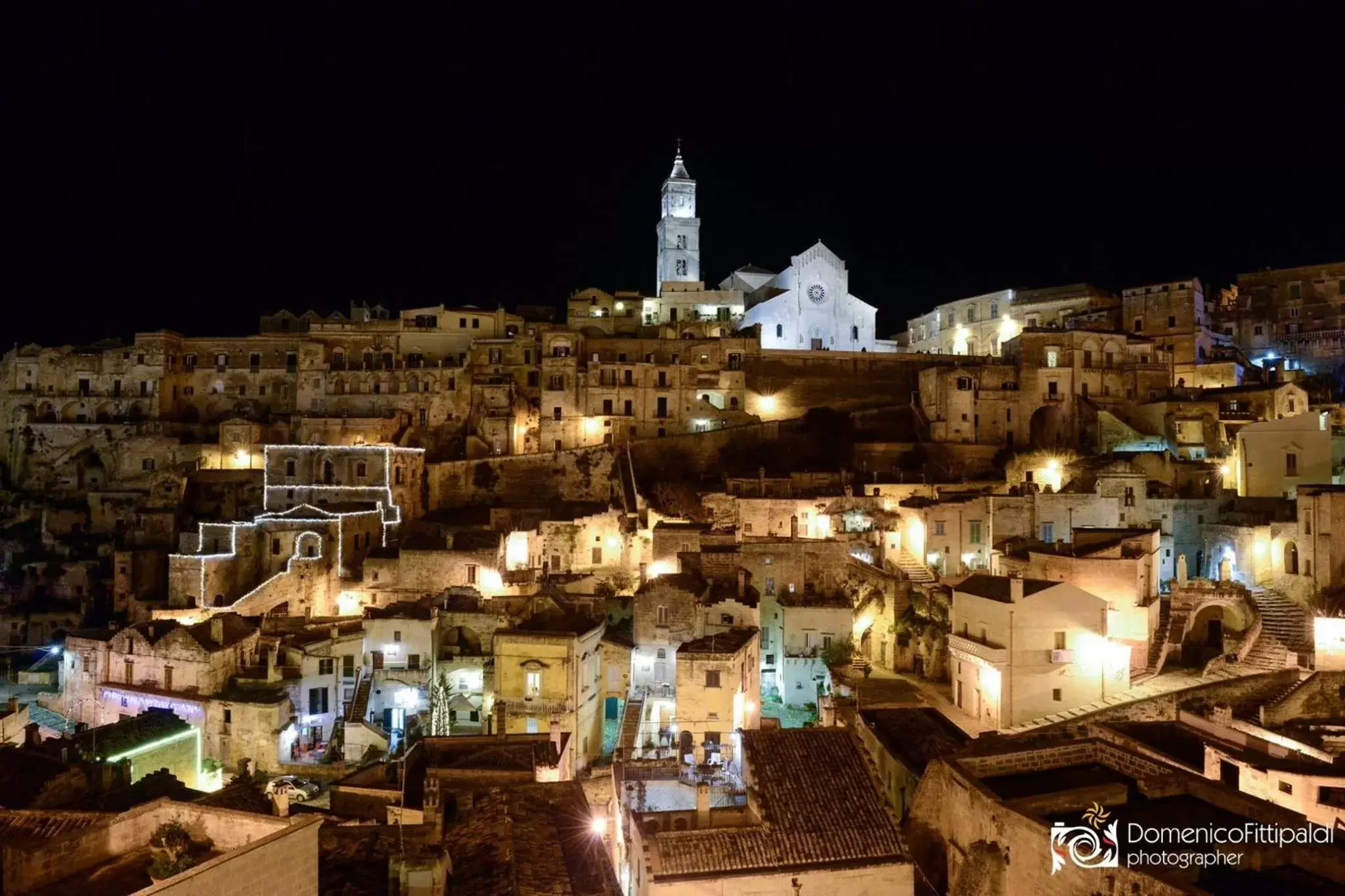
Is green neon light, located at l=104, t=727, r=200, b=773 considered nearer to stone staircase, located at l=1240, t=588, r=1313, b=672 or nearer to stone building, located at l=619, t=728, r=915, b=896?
stone building, located at l=619, t=728, r=915, b=896

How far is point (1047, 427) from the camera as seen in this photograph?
1738 inches

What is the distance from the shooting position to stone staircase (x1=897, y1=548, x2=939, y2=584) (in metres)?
31.7

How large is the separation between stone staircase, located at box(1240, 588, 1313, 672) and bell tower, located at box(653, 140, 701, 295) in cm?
4630

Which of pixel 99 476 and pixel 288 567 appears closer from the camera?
pixel 288 567

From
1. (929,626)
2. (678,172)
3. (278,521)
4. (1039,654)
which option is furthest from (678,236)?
(1039,654)

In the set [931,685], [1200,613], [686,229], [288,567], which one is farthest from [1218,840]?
[686,229]

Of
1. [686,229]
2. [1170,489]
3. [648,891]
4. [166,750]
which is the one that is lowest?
[166,750]

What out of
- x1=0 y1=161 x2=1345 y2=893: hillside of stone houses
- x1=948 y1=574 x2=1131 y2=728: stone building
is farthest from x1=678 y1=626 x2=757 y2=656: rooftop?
x1=948 y1=574 x2=1131 y2=728: stone building

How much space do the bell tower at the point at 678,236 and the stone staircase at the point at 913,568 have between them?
36.5m

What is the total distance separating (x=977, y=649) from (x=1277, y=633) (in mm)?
9215

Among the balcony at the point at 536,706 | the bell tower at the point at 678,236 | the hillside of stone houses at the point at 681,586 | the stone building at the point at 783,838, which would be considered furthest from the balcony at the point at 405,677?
the bell tower at the point at 678,236

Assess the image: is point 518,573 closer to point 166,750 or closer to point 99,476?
point 166,750

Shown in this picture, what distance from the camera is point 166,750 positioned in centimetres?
2262

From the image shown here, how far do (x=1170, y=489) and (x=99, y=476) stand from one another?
185 ft
